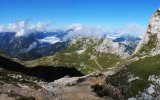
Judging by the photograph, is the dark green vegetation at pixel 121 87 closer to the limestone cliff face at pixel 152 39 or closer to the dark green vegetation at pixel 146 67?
the dark green vegetation at pixel 146 67

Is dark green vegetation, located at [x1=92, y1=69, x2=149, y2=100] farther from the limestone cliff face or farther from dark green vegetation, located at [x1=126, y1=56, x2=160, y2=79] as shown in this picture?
the limestone cliff face

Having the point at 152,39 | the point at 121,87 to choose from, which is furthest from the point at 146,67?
the point at 152,39

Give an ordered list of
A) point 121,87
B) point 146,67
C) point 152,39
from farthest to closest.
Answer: point 152,39 → point 146,67 → point 121,87

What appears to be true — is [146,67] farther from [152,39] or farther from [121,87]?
[152,39]

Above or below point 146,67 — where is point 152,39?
above

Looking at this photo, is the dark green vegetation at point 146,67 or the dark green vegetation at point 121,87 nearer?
the dark green vegetation at point 121,87

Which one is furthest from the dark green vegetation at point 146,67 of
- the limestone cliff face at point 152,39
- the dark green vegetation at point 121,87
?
the limestone cliff face at point 152,39

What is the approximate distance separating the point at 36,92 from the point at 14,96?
857 cm

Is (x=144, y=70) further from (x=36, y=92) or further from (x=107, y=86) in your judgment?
(x=36, y=92)

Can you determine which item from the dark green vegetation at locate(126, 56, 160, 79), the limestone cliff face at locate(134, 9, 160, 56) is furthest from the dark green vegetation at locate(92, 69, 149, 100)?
the limestone cliff face at locate(134, 9, 160, 56)

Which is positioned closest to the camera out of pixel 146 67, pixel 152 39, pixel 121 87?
pixel 121 87

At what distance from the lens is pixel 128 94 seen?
8812 cm

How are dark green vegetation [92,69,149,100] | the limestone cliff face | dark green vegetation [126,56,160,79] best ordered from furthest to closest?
the limestone cliff face
dark green vegetation [126,56,160,79]
dark green vegetation [92,69,149,100]

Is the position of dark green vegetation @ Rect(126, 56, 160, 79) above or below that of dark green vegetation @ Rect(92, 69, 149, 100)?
above
